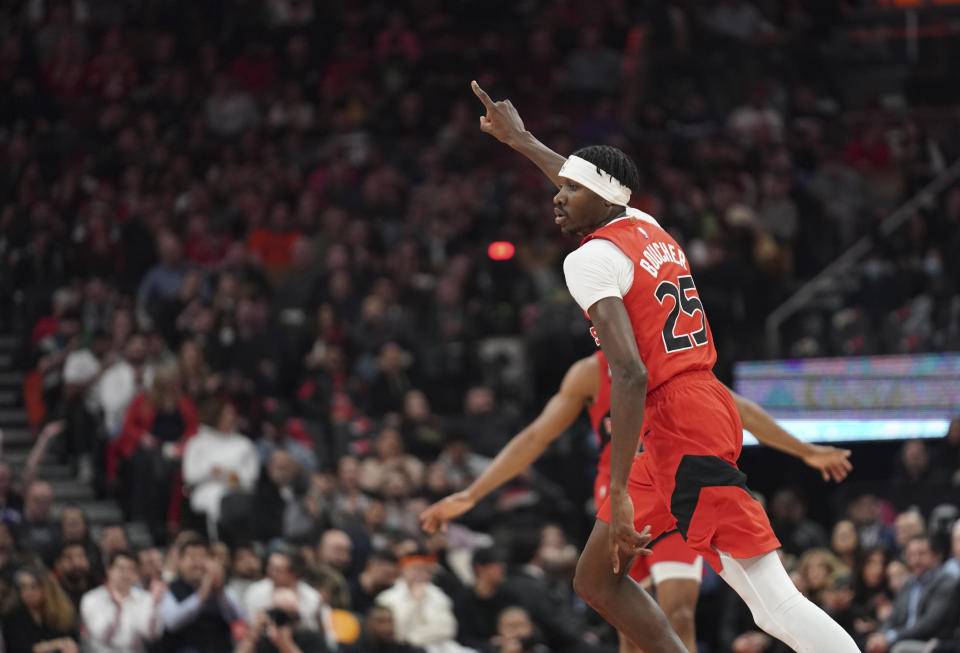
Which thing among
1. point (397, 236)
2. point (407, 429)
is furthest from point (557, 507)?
point (397, 236)

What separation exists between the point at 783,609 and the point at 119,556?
20.6ft

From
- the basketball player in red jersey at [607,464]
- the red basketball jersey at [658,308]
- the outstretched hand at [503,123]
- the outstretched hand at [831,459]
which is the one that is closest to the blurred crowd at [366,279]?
the basketball player in red jersey at [607,464]

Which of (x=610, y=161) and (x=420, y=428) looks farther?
(x=420, y=428)

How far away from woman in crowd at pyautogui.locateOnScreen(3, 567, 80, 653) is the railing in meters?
7.52

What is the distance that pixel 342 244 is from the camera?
15.9 meters

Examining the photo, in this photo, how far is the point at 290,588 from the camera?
1048 centimetres

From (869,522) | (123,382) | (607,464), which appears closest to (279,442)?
(123,382)

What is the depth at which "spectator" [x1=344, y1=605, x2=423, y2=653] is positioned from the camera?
1056 centimetres

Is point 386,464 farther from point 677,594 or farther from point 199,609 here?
point 677,594

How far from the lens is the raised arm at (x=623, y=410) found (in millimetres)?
5176

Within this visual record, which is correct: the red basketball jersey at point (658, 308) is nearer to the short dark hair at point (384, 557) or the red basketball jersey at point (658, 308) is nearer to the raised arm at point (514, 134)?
the raised arm at point (514, 134)

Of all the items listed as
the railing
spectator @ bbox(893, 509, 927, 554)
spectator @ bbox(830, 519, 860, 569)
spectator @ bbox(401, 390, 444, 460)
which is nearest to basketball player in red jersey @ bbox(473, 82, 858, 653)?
spectator @ bbox(893, 509, 927, 554)

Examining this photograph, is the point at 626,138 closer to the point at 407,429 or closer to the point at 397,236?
the point at 397,236

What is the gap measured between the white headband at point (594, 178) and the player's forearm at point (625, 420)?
0.81m
